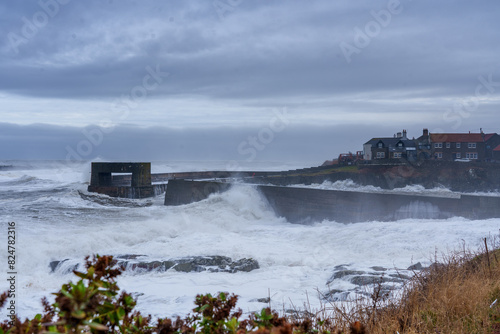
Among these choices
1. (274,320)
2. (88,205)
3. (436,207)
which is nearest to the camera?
(274,320)

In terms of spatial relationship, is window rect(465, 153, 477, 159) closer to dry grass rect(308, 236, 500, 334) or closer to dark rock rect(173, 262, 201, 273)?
dark rock rect(173, 262, 201, 273)

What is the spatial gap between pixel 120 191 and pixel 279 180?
1025 centimetres

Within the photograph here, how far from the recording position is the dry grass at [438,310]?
4.08 meters

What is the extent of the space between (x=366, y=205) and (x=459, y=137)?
41.3 meters

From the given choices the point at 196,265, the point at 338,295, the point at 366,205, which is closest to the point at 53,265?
the point at 196,265

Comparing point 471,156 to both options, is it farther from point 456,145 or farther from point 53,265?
point 53,265

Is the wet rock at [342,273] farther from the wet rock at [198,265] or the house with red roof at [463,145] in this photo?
the house with red roof at [463,145]

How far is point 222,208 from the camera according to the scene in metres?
21.0

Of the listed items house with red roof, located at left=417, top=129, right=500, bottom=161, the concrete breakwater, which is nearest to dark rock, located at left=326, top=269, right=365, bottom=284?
the concrete breakwater

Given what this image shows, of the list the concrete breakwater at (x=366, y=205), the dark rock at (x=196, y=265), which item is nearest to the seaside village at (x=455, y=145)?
the concrete breakwater at (x=366, y=205)

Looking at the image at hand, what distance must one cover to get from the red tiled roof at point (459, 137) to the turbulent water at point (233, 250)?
130 feet

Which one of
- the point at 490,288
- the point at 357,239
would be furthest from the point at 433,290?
the point at 357,239

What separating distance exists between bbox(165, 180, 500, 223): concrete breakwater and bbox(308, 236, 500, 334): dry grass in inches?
430

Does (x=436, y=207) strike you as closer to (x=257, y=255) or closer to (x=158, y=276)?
(x=257, y=255)
